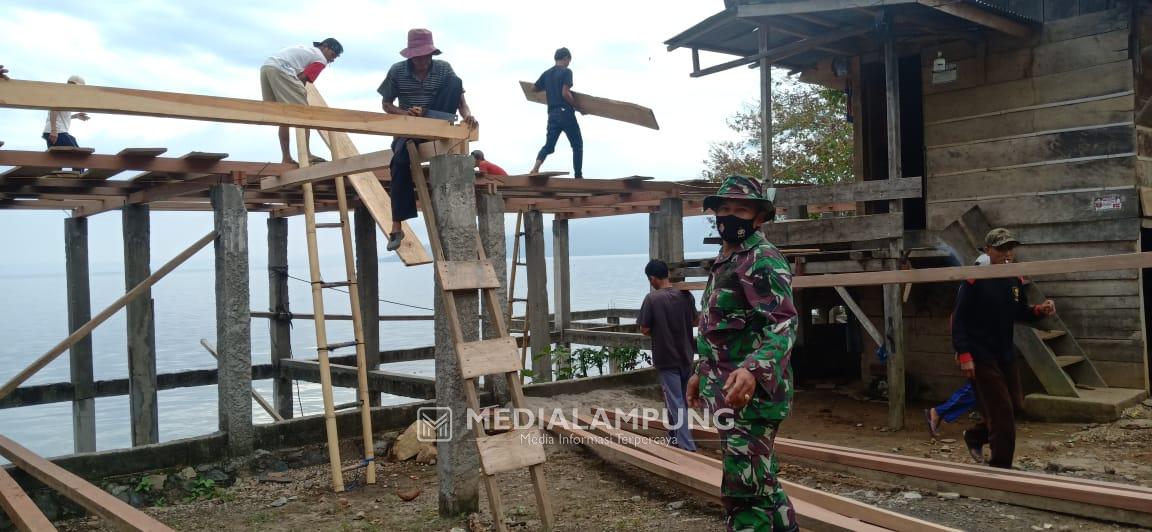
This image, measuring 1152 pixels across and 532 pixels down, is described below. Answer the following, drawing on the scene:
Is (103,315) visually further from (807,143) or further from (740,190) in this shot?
(807,143)

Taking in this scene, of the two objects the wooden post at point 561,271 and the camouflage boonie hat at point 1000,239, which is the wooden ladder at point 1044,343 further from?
the wooden post at point 561,271

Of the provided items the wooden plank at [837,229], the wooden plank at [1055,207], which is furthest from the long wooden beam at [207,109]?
the wooden plank at [1055,207]

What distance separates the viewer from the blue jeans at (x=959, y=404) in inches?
276

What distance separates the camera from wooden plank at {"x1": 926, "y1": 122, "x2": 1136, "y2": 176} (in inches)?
375

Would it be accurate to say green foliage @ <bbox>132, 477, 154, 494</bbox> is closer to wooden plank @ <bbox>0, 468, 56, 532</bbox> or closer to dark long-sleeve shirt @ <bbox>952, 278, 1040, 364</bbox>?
wooden plank @ <bbox>0, 468, 56, 532</bbox>

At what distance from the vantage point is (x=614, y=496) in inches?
269

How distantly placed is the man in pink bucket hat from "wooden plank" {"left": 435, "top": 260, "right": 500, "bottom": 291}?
0.83 meters

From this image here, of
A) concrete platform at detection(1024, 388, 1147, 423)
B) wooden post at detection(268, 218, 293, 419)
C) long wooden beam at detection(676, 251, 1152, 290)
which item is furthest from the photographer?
wooden post at detection(268, 218, 293, 419)

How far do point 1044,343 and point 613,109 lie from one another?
5534 millimetres

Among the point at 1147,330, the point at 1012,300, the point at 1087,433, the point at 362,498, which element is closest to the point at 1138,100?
the point at 1147,330

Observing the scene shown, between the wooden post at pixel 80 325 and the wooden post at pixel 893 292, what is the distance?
33.3 feet

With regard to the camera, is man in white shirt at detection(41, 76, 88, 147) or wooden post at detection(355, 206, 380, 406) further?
wooden post at detection(355, 206, 380, 406)

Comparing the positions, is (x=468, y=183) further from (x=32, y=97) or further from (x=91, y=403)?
(x=91, y=403)

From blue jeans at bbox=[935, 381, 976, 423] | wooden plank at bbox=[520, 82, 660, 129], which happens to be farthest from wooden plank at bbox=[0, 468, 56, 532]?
wooden plank at bbox=[520, 82, 660, 129]
